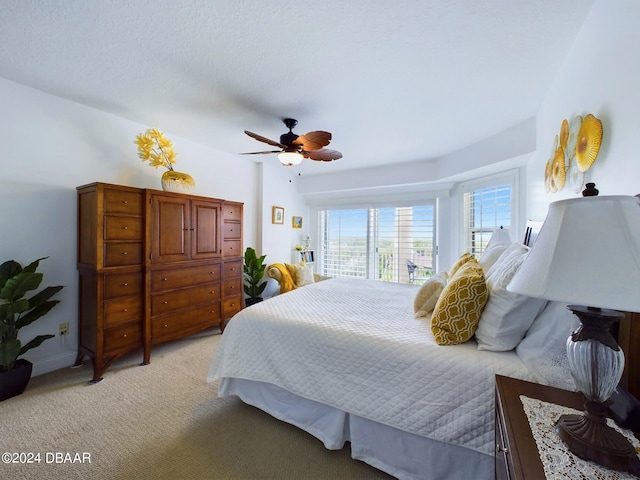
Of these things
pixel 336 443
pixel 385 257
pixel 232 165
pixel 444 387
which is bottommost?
pixel 336 443

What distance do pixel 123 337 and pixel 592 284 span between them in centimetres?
311

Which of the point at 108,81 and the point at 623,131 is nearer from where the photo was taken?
the point at 623,131

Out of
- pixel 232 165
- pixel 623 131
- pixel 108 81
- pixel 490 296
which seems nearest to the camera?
pixel 623 131

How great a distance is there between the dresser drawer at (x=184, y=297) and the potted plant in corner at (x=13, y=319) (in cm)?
79

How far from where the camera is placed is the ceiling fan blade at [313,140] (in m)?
2.16

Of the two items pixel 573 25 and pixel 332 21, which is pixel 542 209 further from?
pixel 332 21

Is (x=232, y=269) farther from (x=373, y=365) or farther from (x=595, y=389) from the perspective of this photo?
(x=595, y=389)

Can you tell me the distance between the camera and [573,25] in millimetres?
1441

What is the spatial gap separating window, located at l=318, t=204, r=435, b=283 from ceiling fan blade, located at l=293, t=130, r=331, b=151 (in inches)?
110

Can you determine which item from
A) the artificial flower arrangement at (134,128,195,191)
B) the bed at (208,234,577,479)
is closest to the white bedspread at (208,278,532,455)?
the bed at (208,234,577,479)

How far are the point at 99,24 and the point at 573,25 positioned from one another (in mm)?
2753

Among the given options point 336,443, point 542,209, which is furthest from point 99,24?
point 542,209

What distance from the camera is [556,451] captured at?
0.67m

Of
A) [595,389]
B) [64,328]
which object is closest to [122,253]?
[64,328]
